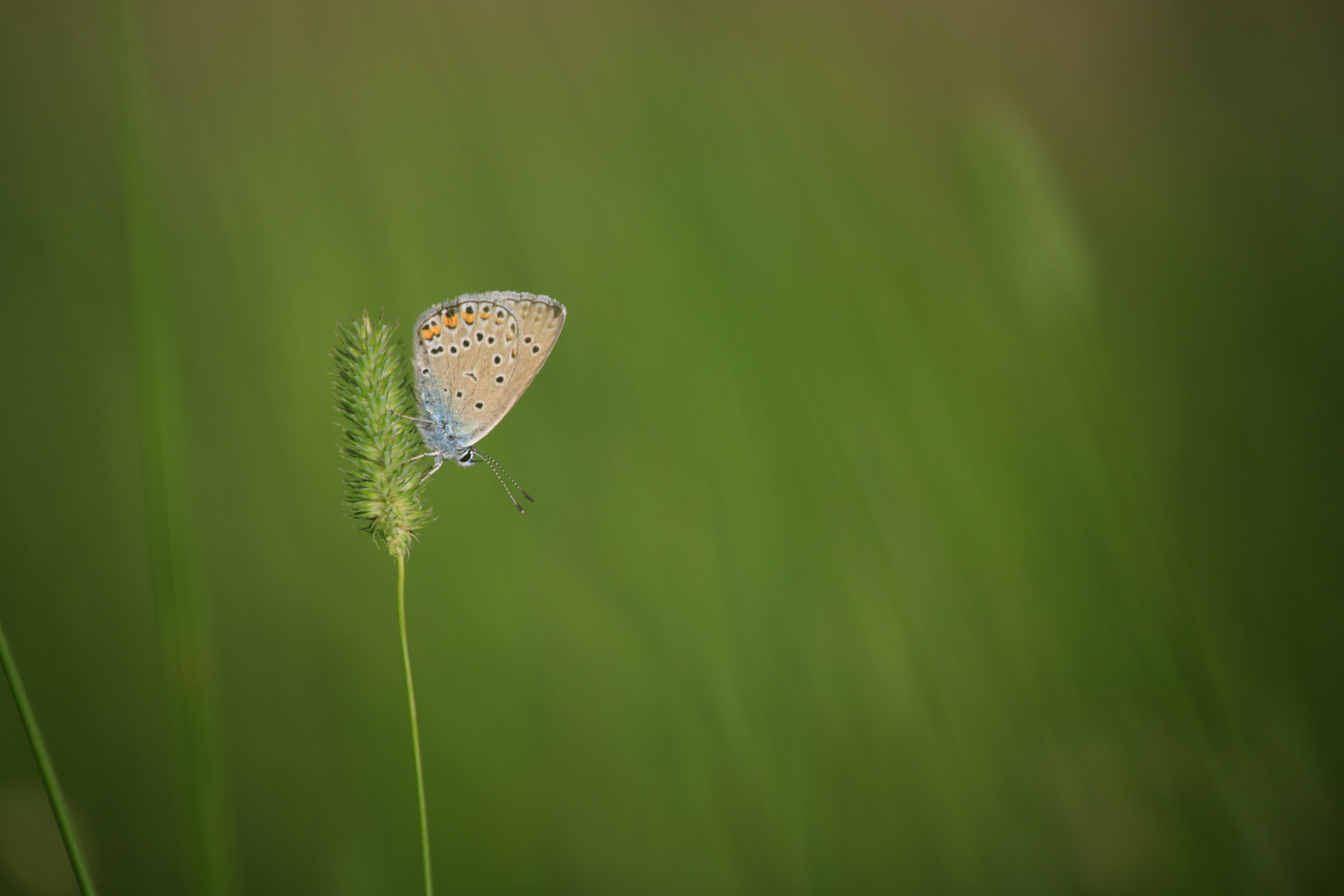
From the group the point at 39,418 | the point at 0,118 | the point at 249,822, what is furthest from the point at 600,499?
the point at 0,118

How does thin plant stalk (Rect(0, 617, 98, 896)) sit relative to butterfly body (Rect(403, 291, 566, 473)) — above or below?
below

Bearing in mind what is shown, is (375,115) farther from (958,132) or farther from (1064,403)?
(1064,403)

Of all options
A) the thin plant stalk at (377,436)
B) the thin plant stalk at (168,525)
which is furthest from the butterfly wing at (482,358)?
the thin plant stalk at (168,525)

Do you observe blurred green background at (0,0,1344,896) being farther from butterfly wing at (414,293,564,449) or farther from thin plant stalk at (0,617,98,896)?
butterfly wing at (414,293,564,449)

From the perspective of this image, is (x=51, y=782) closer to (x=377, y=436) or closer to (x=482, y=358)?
(x=377, y=436)

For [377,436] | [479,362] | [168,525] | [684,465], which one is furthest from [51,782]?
[684,465]

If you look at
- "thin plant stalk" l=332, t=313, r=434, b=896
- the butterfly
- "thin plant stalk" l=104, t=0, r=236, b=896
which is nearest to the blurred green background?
"thin plant stalk" l=104, t=0, r=236, b=896
